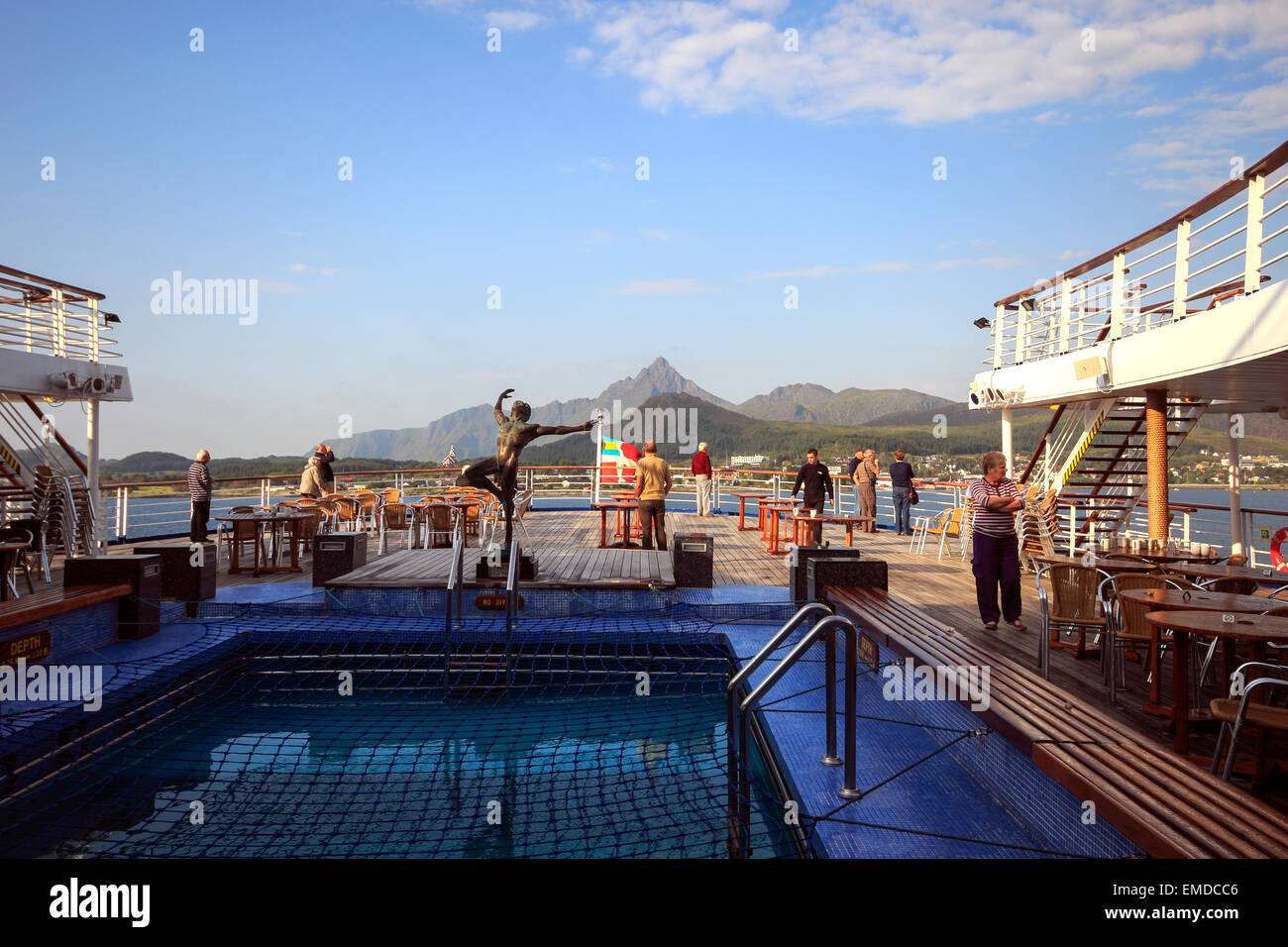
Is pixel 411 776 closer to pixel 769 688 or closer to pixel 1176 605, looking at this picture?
pixel 769 688

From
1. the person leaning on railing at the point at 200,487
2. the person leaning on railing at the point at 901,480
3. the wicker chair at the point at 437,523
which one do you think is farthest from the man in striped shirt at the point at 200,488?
the person leaning on railing at the point at 901,480

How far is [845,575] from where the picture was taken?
6449 mm

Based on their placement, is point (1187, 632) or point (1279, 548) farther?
point (1279, 548)

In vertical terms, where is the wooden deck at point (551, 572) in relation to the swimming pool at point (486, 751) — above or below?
above

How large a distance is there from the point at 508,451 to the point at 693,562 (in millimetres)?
2134

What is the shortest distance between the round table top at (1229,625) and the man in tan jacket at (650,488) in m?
6.20

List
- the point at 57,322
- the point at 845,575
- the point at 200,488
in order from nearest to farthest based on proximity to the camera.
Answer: the point at 845,575
the point at 200,488
the point at 57,322

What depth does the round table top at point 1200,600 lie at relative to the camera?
12.5 feet

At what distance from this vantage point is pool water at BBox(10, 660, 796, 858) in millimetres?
3354

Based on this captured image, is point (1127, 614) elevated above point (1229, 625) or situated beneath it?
situated beneath

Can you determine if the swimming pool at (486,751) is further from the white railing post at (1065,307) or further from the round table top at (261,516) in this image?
the white railing post at (1065,307)

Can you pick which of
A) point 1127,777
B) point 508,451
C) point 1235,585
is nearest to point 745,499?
point 508,451
